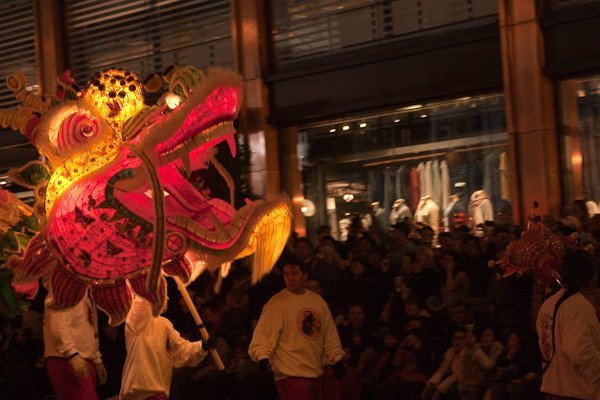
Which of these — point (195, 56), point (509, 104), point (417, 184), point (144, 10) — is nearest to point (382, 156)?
point (417, 184)

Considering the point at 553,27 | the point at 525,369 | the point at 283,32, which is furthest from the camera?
the point at 283,32

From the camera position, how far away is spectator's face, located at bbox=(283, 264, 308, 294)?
832cm

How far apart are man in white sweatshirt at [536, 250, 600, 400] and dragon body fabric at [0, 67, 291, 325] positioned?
2172mm

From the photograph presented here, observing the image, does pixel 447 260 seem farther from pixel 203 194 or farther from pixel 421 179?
pixel 203 194

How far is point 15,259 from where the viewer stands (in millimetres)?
8117

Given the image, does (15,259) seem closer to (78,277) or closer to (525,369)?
(78,277)

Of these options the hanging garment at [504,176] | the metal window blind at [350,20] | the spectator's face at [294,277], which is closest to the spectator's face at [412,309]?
the spectator's face at [294,277]

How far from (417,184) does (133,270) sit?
6.65 meters

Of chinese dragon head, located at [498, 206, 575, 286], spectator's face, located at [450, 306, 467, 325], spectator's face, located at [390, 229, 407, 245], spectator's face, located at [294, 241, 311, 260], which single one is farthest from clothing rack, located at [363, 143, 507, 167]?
chinese dragon head, located at [498, 206, 575, 286]

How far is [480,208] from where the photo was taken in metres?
13.0

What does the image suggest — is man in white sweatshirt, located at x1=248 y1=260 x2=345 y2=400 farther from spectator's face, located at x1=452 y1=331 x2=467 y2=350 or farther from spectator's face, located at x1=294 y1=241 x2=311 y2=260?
spectator's face, located at x1=294 y1=241 x2=311 y2=260

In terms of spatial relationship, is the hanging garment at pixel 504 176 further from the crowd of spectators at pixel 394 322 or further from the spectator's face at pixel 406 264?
the spectator's face at pixel 406 264

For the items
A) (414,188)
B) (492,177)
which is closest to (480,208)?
(492,177)

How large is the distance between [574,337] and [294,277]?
2.49 m
